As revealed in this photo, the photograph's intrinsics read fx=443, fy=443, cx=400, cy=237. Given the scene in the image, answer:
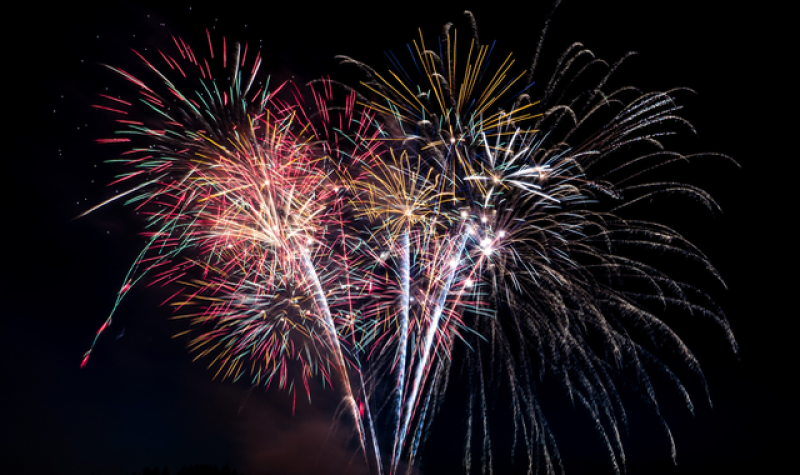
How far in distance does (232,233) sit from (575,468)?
8934 centimetres

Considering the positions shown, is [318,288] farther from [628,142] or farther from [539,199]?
[628,142]

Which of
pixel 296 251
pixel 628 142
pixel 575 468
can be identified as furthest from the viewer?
pixel 575 468

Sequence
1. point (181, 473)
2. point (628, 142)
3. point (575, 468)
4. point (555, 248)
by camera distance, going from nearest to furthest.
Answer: point (628, 142) < point (555, 248) < point (181, 473) < point (575, 468)

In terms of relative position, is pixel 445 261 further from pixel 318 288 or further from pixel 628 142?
pixel 628 142

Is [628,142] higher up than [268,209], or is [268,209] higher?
[628,142]

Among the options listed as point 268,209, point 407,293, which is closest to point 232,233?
point 268,209

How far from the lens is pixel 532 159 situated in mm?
11188

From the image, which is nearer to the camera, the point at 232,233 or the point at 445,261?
the point at 232,233

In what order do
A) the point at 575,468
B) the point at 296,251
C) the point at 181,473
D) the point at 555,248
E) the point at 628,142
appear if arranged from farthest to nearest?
the point at 575,468 → the point at 181,473 → the point at 296,251 → the point at 555,248 → the point at 628,142

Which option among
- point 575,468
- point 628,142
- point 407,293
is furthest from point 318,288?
point 575,468

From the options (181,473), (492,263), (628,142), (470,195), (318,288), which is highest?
(628,142)

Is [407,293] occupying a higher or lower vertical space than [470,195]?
lower

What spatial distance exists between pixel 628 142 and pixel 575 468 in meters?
87.6

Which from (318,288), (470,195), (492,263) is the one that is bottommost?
(318,288)
